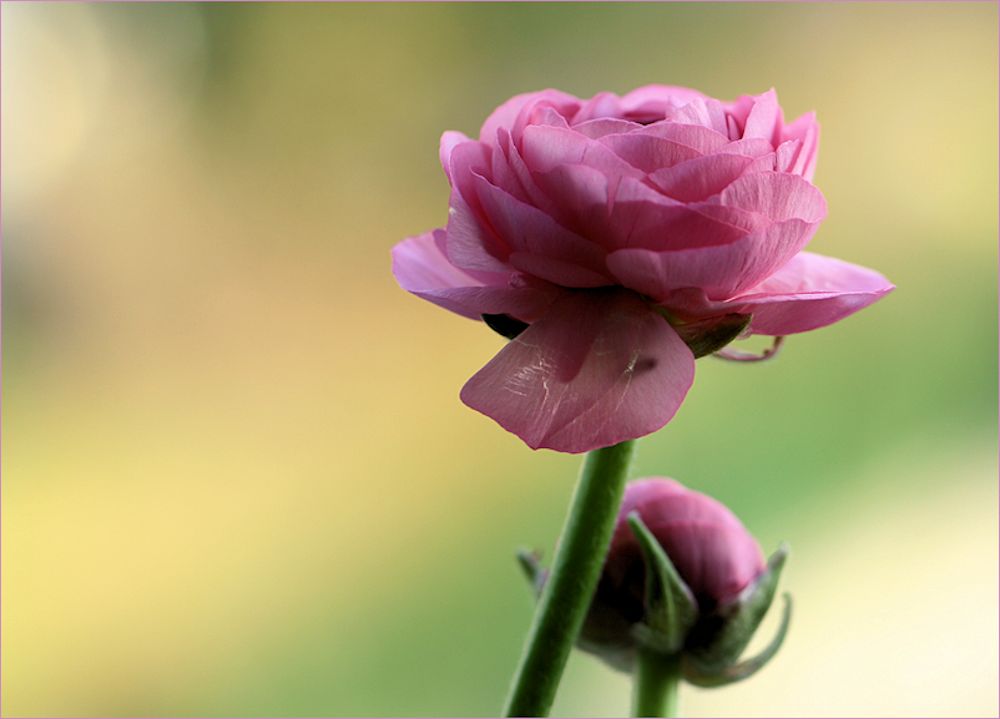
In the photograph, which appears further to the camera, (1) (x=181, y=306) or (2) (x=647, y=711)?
(1) (x=181, y=306)

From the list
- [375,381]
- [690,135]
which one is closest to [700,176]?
[690,135]

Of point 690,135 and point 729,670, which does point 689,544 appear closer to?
point 729,670

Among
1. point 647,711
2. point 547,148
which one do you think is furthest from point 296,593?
point 547,148

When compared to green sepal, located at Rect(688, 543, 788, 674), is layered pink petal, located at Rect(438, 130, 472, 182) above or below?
above

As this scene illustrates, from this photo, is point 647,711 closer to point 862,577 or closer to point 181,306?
point 862,577

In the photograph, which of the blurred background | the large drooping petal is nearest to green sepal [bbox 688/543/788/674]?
the large drooping petal

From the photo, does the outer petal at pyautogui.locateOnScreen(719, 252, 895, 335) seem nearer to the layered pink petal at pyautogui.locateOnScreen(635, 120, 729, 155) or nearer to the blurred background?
the layered pink petal at pyautogui.locateOnScreen(635, 120, 729, 155)
